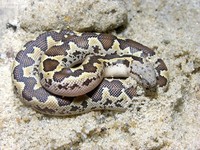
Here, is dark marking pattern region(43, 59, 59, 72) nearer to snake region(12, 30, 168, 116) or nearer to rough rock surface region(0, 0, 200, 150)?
snake region(12, 30, 168, 116)

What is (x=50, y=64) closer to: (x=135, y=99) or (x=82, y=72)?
(x=82, y=72)

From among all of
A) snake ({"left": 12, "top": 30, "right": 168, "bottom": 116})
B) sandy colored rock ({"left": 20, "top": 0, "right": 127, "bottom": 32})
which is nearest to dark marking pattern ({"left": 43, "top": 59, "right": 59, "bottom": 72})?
snake ({"left": 12, "top": 30, "right": 168, "bottom": 116})

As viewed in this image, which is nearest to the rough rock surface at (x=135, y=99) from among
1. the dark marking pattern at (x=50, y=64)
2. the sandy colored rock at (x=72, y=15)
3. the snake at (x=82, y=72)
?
the sandy colored rock at (x=72, y=15)

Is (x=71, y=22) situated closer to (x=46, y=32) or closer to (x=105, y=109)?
(x=46, y=32)

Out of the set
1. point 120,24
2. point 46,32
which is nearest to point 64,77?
point 46,32

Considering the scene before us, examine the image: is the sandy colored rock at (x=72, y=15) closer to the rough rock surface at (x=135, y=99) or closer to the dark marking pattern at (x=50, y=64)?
the rough rock surface at (x=135, y=99)

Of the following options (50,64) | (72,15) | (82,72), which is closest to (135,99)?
(82,72)
